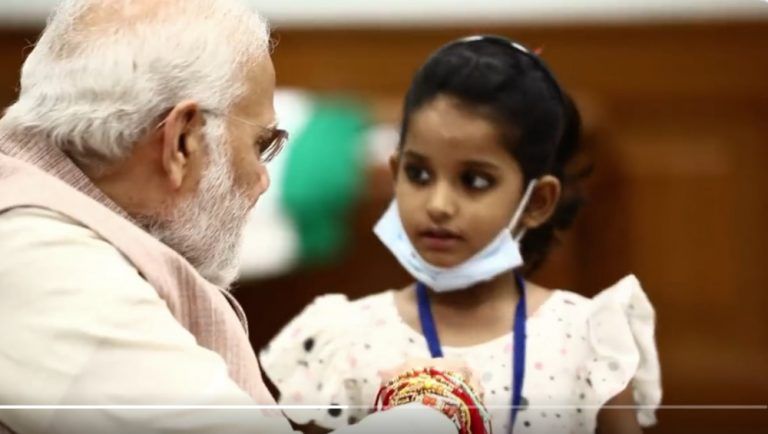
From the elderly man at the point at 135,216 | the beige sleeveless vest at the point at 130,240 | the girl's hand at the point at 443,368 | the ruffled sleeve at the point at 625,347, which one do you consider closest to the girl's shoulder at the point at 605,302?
the ruffled sleeve at the point at 625,347

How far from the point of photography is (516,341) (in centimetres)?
127

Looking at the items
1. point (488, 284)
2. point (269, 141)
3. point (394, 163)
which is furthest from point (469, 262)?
point (269, 141)

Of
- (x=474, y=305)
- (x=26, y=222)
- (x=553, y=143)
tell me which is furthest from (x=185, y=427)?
(x=553, y=143)

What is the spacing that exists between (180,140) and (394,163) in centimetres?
23

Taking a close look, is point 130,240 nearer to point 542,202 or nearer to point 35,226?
point 35,226

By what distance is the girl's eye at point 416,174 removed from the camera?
4.12 feet

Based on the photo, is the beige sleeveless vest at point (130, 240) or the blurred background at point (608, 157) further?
the blurred background at point (608, 157)

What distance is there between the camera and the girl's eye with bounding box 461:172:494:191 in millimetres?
1244

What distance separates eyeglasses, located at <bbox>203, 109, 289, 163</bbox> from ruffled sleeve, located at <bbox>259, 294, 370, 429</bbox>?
6.6 inches

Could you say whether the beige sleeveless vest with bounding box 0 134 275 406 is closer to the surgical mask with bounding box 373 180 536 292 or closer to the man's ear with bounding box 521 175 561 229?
the surgical mask with bounding box 373 180 536 292

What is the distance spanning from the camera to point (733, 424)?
1.35 meters

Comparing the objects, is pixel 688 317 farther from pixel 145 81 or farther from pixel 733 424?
pixel 145 81

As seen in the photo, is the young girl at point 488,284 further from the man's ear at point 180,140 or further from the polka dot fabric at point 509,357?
the man's ear at point 180,140

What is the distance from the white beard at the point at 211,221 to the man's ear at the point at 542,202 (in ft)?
0.96
